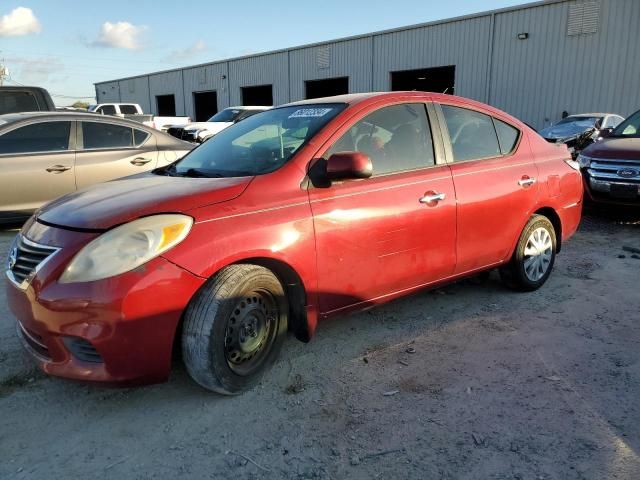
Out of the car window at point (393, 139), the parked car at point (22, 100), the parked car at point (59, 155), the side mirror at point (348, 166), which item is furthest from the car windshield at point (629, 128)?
the parked car at point (22, 100)

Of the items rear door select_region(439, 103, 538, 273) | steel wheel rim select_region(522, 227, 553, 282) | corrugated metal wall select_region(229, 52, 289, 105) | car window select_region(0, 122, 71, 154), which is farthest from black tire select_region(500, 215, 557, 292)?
corrugated metal wall select_region(229, 52, 289, 105)

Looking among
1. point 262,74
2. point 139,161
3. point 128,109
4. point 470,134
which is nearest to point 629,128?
point 470,134

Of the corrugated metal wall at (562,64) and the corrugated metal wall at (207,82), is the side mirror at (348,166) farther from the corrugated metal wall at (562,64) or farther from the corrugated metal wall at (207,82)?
the corrugated metal wall at (207,82)

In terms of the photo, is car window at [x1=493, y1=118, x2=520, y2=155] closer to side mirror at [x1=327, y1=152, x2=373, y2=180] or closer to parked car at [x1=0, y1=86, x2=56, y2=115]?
side mirror at [x1=327, y1=152, x2=373, y2=180]

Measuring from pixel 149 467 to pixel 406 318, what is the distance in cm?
226

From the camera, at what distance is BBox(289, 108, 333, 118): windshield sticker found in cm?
349

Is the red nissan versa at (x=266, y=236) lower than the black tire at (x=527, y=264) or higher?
higher

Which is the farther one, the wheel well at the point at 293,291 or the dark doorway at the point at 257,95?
the dark doorway at the point at 257,95

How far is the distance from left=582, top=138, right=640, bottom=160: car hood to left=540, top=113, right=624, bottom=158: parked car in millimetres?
5915

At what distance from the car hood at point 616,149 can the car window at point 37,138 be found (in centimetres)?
727

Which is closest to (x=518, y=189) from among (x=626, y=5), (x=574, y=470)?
Answer: (x=574, y=470)

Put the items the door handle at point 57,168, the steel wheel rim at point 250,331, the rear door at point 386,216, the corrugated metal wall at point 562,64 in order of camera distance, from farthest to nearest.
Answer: the corrugated metal wall at point 562,64 → the door handle at point 57,168 → the rear door at point 386,216 → the steel wheel rim at point 250,331

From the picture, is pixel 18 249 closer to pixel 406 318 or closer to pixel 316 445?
pixel 316 445

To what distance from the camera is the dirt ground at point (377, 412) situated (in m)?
2.36
